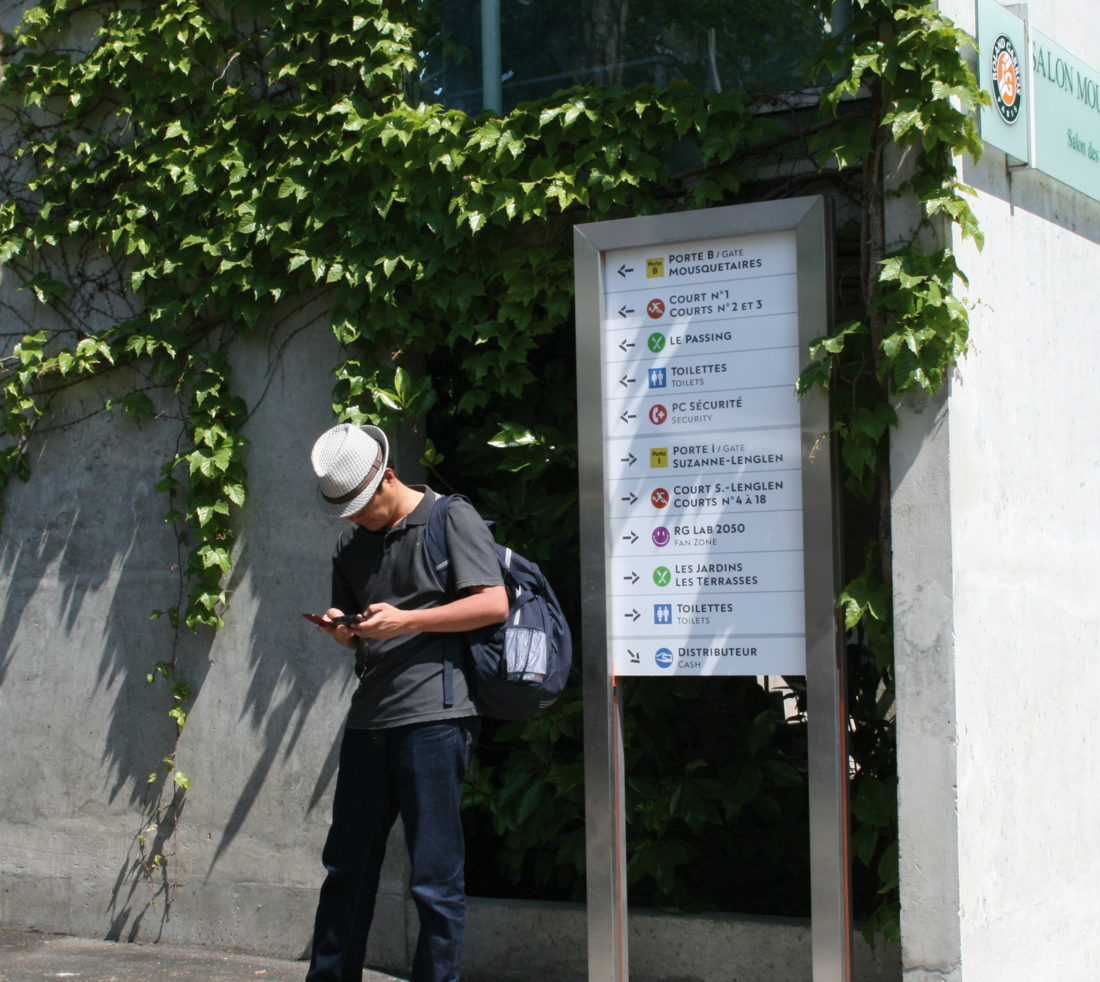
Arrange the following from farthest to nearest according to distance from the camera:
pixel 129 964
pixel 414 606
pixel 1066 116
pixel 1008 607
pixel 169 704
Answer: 1. pixel 169 704
2. pixel 129 964
3. pixel 1066 116
4. pixel 1008 607
5. pixel 414 606

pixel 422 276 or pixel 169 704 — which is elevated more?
pixel 422 276

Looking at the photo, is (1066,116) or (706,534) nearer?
(706,534)

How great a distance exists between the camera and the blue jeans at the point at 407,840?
12.4 feet

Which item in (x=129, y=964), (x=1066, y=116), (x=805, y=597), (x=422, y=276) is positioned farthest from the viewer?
(x=129, y=964)

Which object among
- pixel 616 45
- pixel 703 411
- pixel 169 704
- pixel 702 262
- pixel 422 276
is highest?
pixel 616 45

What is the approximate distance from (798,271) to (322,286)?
2120 millimetres

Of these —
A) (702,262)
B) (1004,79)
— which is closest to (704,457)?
(702,262)

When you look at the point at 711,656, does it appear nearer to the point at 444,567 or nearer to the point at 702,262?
the point at 444,567

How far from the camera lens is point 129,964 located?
517 cm

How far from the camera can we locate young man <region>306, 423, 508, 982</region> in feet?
12.4

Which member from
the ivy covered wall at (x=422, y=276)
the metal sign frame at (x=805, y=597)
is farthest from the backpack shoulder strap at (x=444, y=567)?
→ the ivy covered wall at (x=422, y=276)

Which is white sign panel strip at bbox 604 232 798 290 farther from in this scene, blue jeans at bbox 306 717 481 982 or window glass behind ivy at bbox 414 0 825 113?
blue jeans at bbox 306 717 481 982

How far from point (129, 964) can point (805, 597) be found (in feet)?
10.1

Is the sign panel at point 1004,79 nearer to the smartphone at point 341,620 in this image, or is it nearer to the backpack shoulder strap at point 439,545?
the backpack shoulder strap at point 439,545
